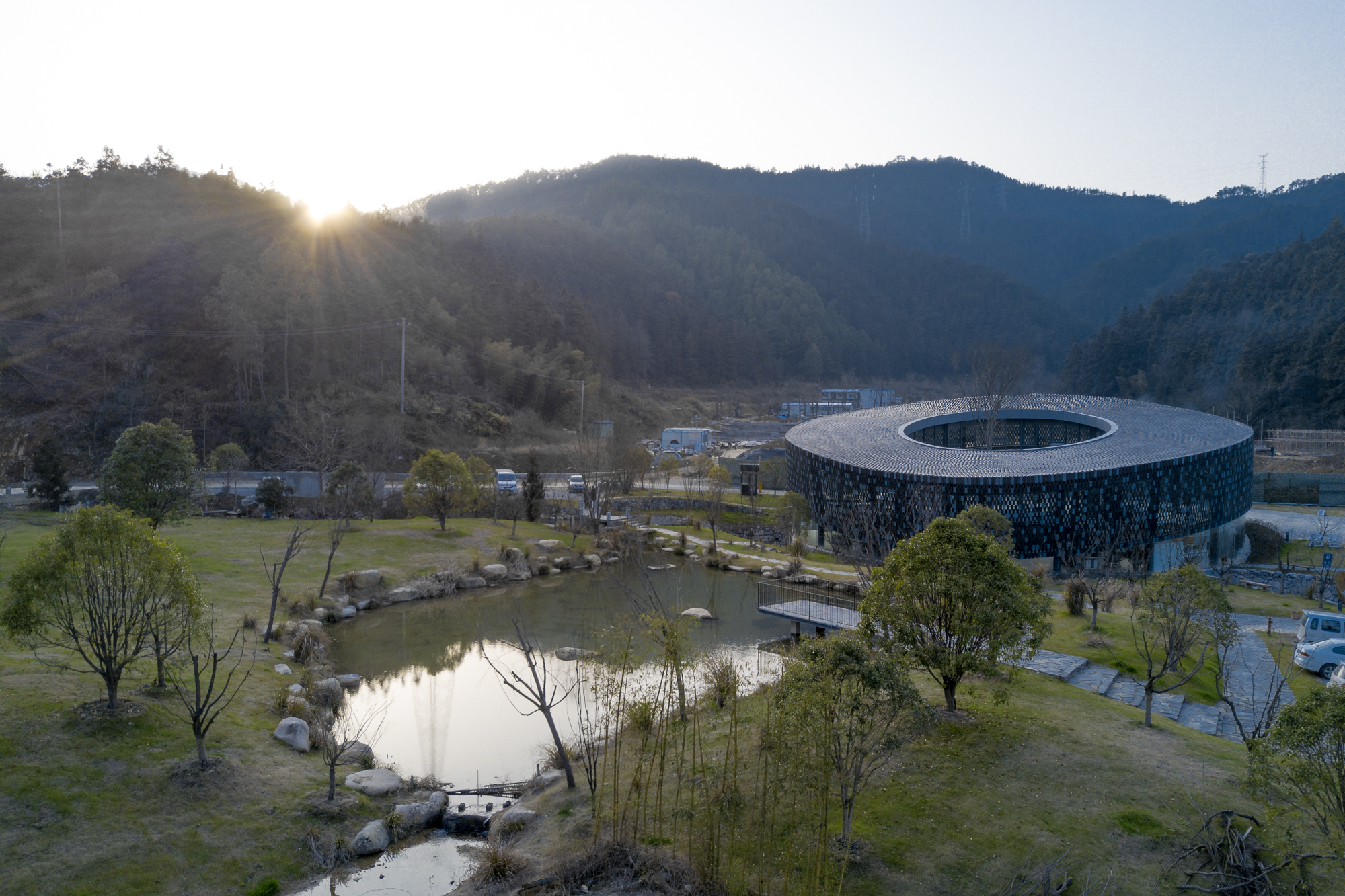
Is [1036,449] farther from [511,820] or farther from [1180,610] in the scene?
[511,820]

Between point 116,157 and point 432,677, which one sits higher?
point 116,157

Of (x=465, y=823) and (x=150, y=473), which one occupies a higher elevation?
(x=150, y=473)

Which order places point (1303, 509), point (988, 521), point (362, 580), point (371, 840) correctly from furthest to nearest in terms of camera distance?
point (1303, 509) < point (362, 580) < point (988, 521) < point (371, 840)

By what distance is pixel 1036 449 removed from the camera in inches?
976

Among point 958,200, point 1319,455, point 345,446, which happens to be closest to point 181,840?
point 345,446

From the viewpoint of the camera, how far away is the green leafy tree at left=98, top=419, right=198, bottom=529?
53.7 feet

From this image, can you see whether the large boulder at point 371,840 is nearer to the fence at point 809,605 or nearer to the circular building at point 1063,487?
the fence at point 809,605

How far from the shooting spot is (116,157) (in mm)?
56594

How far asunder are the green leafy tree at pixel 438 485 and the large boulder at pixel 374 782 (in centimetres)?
1552

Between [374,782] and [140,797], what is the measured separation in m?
2.46

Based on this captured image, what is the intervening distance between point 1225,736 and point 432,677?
43.3 ft

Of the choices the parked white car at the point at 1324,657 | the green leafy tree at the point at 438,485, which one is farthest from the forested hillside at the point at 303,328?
the parked white car at the point at 1324,657

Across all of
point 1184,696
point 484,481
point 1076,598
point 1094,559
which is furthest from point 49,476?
point 1094,559

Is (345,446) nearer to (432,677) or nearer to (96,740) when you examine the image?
(432,677)
